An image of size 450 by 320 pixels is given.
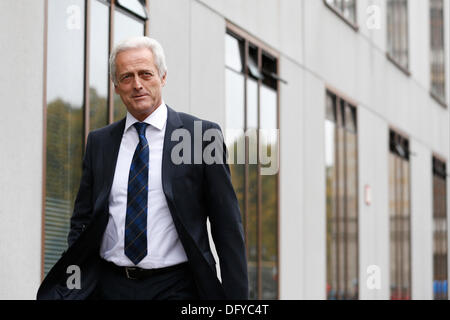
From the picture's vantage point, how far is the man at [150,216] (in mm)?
3432

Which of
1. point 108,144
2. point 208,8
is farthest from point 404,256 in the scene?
point 108,144

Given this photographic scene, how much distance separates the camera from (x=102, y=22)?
807cm

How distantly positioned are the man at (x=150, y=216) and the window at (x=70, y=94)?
137 inches

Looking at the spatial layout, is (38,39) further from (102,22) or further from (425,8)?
(425,8)

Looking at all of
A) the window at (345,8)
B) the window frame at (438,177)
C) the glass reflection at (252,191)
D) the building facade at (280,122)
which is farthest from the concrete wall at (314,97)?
the window frame at (438,177)

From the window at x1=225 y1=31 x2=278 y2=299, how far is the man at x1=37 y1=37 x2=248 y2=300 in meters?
6.73

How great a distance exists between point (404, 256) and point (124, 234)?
16.8 m

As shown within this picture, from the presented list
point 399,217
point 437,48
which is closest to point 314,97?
point 399,217

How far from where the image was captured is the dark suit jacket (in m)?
3.42

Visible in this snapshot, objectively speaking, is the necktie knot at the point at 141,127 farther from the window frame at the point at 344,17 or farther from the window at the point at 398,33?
the window at the point at 398,33

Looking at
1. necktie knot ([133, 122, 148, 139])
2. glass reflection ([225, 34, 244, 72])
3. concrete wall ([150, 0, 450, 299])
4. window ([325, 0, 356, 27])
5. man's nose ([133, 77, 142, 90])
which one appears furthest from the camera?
window ([325, 0, 356, 27])

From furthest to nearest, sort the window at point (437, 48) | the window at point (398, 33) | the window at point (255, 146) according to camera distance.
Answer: the window at point (437, 48) → the window at point (398, 33) → the window at point (255, 146)

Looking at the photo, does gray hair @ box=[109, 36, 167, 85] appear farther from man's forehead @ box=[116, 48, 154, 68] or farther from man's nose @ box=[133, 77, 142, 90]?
man's nose @ box=[133, 77, 142, 90]

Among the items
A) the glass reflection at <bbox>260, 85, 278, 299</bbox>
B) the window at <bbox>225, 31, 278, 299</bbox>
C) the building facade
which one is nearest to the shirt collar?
the building facade
